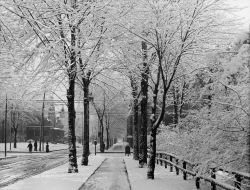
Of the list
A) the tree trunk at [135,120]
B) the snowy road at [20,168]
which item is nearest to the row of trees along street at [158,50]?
the snowy road at [20,168]

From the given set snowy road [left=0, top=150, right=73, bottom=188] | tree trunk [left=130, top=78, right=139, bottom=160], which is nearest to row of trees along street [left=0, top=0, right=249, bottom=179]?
snowy road [left=0, top=150, right=73, bottom=188]

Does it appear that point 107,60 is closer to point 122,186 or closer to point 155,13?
point 155,13

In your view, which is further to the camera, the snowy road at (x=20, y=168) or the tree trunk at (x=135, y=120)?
the tree trunk at (x=135, y=120)

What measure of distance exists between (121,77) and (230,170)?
24685 millimetres

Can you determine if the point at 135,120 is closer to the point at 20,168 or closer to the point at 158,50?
the point at 20,168

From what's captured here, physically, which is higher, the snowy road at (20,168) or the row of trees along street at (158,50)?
the row of trees along street at (158,50)

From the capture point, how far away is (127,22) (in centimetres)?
2019

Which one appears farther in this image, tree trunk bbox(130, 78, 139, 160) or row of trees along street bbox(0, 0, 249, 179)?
tree trunk bbox(130, 78, 139, 160)

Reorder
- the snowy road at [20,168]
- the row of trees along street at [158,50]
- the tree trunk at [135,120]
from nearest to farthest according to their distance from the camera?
the row of trees along street at [158,50]
the snowy road at [20,168]
the tree trunk at [135,120]

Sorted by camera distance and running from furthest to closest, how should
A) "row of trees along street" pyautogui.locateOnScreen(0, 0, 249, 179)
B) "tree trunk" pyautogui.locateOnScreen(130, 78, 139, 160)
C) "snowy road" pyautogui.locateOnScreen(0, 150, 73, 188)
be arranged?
"tree trunk" pyautogui.locateOnScreen(130, 78, 139, 160) → "snowy road" pyautogui.locateOnScreen(0, 150, 73, 188) → "row of trees along street" pyautogui.locateOnScreen(0, 0, 249, 179)

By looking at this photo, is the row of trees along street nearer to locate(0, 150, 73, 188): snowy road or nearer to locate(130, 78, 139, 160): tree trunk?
locate(0, 150, 73, 188): snowy road

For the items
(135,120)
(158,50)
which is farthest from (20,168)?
(158,50)

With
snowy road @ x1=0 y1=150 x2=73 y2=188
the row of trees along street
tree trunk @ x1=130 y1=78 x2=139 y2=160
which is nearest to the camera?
the row of trees along street

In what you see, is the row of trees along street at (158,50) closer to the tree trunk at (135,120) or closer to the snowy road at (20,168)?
the snowy road at (20,168)
